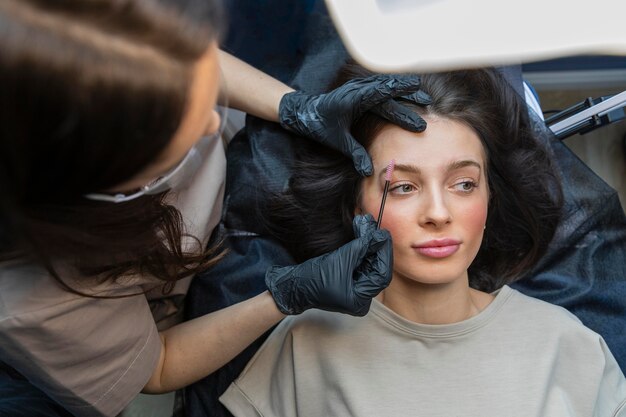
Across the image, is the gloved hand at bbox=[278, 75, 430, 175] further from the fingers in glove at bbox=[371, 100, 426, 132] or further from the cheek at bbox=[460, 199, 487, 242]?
the cheek at bbox=[460, 199, 487, 242]

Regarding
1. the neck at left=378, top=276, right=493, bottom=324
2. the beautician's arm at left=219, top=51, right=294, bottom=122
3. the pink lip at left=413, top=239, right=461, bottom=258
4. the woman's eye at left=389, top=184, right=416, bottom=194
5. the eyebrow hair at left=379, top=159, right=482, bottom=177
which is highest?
the beautician's arm at left=219, top=51, right=294, bottom=122

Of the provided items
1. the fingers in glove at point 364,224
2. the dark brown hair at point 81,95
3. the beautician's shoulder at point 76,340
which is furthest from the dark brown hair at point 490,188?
the dark brown hair at point 81,95

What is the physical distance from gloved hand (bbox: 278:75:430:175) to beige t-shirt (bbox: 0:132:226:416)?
0.34 metres

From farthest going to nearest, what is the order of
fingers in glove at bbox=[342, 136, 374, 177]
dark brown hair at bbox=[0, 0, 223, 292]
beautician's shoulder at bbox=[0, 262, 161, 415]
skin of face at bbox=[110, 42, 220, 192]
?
fingers in glove at bbox=[342, 136, 374, 177]
beautician's shoulder at bbox=[0, 262, 161, 415]
skin of face at bbox=[110, 42, 220, 192]
dark brown hair at bbox=[0, 0, 223, 292]

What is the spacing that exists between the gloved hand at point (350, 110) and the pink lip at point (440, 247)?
0.22 metres

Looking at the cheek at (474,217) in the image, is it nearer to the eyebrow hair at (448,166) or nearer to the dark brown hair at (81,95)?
the eyebrow hair at (448,166)

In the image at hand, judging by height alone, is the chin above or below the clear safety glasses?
below

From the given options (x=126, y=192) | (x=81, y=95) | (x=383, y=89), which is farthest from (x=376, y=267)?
(x=81, y=95)

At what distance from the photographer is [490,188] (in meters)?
1.62

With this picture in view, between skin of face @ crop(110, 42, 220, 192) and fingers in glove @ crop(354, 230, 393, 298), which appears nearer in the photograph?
skin of face @ crop(110, 42, 220, 192)

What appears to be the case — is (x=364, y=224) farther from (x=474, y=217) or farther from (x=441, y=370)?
(x=441, y=370)

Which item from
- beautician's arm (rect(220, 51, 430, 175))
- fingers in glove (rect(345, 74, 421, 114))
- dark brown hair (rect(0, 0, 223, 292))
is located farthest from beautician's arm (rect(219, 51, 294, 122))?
dark brown hair (rect(0, 0, 223, 292))

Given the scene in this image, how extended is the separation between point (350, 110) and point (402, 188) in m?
0.22

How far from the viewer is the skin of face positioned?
93 centimetres
